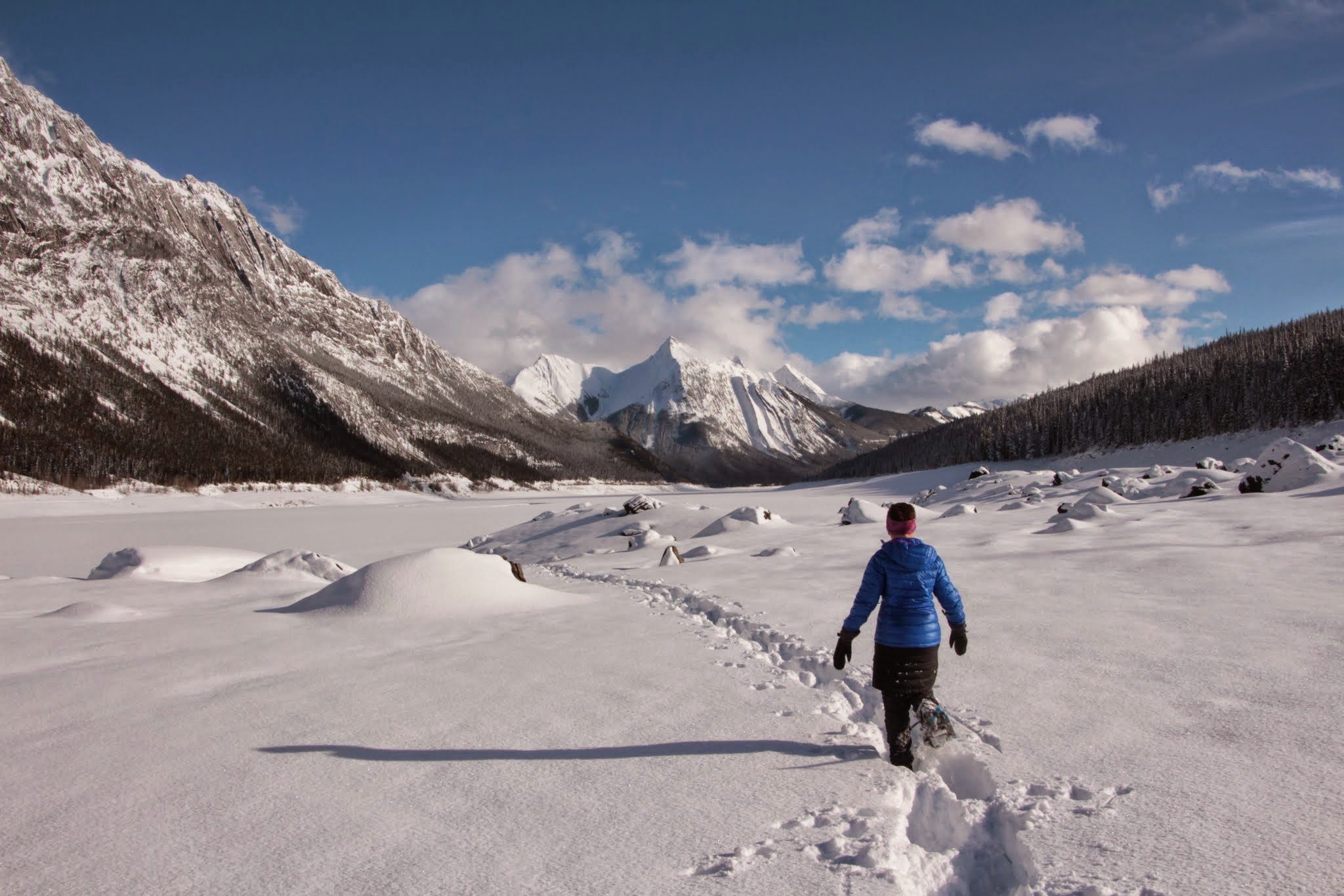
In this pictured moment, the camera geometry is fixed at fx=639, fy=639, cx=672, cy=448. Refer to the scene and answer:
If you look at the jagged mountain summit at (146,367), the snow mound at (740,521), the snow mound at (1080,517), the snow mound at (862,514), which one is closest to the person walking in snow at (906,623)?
the snow mound at (1080,517)

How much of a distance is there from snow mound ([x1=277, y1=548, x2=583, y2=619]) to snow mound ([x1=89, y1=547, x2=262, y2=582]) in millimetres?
7289

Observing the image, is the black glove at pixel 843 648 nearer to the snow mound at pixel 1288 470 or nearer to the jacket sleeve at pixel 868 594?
the jacket sleeve at pixel 868 594

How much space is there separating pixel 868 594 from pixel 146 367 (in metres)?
164

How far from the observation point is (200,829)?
11.7 feet

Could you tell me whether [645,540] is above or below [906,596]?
below

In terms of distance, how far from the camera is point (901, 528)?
5297 mm

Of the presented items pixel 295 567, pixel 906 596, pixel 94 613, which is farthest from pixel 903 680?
pixel 295 567

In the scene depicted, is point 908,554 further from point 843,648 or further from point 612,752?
point 612,752

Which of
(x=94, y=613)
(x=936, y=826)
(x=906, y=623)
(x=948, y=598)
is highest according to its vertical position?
(x=948, y=598)

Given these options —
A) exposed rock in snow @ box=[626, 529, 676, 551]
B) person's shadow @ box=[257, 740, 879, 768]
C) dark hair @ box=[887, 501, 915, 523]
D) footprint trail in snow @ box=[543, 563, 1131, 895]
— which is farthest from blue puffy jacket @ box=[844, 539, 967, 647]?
exposed rock in snow @ box=[626, 529, 676, 551]

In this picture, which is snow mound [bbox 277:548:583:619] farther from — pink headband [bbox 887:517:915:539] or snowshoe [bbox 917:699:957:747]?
snowshoe [bbox 917:699:957:747]

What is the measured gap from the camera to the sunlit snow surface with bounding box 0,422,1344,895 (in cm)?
321

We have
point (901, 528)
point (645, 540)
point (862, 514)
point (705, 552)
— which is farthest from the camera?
point (862, 514)

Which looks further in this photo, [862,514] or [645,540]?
[862,514]
